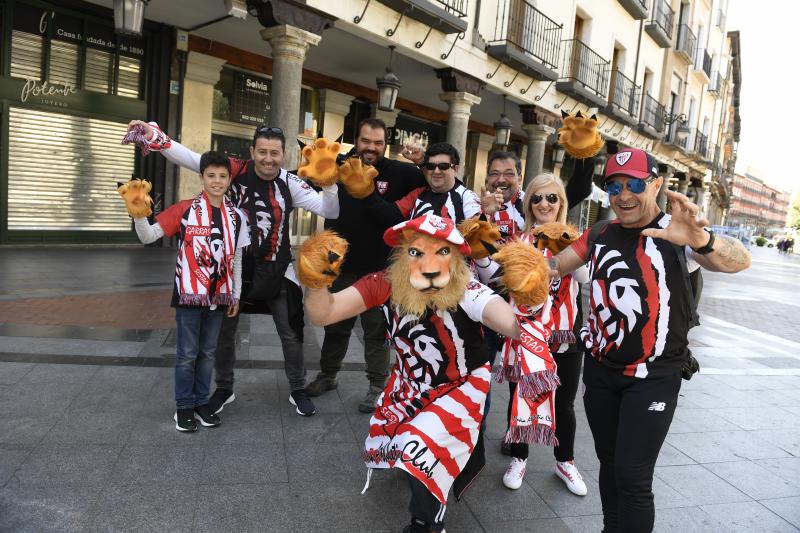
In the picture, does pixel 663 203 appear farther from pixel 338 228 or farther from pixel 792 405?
pixel 338 228

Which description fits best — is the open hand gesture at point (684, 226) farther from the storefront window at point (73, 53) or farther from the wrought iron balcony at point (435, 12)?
the storefront window at point (73, 53)

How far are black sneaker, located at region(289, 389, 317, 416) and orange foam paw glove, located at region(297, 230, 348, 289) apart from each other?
187 centimetres

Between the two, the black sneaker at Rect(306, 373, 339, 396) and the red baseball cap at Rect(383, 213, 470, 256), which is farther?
the black sneaker at Rect(306, 373, 339, 396)

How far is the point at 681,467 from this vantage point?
361 cm

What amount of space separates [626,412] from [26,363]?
14.5 ft

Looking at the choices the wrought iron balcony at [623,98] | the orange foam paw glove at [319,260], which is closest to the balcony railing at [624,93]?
the wrought iron balcony at [623,98]

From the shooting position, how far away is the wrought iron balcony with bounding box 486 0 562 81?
A: 1173cm

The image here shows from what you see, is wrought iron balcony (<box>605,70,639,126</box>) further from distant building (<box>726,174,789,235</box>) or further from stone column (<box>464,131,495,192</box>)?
distant building (<box>726,174,789,235</box>)

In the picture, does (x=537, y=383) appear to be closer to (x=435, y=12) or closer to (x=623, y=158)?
(x=623, y=158)

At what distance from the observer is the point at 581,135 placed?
3.21 meters

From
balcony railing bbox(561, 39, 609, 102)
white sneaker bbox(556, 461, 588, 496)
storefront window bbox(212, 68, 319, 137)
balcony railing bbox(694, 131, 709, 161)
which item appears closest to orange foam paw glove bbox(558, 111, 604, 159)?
white sneaker bbox(556, 461, 588, 496)

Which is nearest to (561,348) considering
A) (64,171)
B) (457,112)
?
(457,112)

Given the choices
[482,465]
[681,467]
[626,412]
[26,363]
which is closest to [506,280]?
[626,412]

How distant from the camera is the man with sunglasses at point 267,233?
3605 mm
